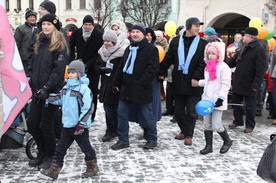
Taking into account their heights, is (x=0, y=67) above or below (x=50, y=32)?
below

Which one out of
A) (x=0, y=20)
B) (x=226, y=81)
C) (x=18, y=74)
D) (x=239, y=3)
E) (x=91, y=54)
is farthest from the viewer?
(x=239, y=3)

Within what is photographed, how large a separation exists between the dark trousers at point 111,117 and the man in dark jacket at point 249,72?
95.9 inches

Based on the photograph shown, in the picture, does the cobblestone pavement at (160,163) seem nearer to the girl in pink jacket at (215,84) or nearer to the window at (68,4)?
the girl in pink jacket at (215,84)

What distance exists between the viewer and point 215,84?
5434 mm

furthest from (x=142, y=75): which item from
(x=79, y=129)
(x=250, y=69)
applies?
(x=250, y=69)

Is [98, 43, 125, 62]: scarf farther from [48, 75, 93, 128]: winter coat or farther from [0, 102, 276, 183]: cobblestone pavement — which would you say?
[48, 75, 93, 128]: winter coat

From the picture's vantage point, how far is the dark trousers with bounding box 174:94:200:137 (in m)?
5.92

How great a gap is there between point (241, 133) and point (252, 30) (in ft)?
6.13

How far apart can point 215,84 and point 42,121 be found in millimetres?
2448

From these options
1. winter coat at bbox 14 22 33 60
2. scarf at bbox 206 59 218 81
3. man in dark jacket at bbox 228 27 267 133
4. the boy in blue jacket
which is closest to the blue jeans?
scarf at bbox 206 59 218 81

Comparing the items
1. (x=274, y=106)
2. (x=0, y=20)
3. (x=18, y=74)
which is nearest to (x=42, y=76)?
(x=18, y=74)

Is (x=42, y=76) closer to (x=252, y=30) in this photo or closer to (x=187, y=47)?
(x=187, y=47)

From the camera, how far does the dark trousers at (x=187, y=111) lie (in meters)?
5.92

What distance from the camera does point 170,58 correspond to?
6.12m
